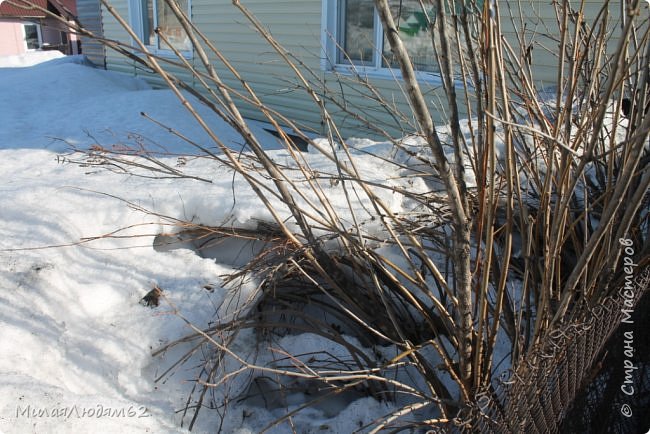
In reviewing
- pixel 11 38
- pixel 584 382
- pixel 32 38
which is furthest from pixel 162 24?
pixel 32 38

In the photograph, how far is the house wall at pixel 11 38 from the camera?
26.4m

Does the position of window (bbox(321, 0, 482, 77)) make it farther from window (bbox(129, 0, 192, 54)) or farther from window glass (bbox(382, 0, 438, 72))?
window (bbox(129, 0, 192, 54))

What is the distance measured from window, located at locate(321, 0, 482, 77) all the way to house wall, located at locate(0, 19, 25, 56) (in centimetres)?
2493

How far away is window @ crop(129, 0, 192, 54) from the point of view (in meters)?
10.2

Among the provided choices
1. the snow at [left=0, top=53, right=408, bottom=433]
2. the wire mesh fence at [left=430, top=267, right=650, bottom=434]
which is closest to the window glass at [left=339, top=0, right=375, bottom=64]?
the snow at [left=0, top=53, right=408, bottom=433]

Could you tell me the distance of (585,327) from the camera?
69.1 inches

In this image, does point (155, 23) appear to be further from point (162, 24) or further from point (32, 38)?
point (32, 38)

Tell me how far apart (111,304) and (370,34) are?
5314 mm

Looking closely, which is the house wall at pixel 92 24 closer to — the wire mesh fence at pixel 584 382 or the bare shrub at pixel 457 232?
the bare shrub at pixel 457 232

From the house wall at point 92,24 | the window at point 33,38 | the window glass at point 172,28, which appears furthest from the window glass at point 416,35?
the window at point 33,38

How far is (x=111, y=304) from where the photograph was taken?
7.97ft

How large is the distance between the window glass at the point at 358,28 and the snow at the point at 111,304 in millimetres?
3668

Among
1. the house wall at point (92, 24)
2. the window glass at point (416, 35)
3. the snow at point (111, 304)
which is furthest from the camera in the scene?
the house wall at point (92, 24)

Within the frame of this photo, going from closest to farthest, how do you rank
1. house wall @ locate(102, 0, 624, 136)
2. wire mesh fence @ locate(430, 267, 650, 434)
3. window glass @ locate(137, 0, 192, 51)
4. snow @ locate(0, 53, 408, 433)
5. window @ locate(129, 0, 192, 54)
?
wire mesh fence @ locate(430, 267, 650, 434) → snow @ locate(0, 53, 408, 433) → house wall @ locate(102, 0, 624, 136) → window glass @ locate(137, 0, 192, 51) → window @ locate(129, 0, 192, 54)
